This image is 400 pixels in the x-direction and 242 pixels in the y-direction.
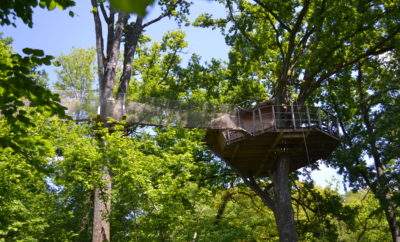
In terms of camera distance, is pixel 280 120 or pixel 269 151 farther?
pixel 269 151

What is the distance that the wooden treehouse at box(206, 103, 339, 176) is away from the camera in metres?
14.2

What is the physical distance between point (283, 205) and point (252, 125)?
261cm

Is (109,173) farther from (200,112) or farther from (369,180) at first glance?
(369,180)

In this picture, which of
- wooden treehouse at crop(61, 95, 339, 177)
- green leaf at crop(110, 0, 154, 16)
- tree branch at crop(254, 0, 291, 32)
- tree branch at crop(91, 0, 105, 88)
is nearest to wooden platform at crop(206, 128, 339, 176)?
wooden treehouse at crop(61, 95, 339, 177)

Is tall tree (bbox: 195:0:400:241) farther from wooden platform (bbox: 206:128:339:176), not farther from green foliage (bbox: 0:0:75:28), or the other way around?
green foliage (bbox: 0:0:75:28)

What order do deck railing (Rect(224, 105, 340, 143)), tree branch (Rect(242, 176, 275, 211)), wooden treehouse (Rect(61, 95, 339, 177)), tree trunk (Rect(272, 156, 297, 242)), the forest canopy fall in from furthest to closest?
1. tree branch (Rect(242, 176, 275, 211))
2. tree trunk (Rect(272, 156, 297, 242))
3. deck railing (Rect(224, 105, 340, 143))
4. wooden treehouse (Rect(61, 95, 339, 177))
5. the forest canopy

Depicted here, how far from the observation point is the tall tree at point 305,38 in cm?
1484

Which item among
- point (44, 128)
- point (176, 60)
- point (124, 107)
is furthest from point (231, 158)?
point (176, 60)

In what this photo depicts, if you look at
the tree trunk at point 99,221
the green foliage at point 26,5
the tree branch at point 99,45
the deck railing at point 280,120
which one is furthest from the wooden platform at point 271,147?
the green foliage at point 26,5

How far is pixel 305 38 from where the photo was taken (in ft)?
52.5

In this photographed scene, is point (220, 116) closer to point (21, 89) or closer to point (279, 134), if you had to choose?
point (279, 134)

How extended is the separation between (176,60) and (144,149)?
33.6 feet

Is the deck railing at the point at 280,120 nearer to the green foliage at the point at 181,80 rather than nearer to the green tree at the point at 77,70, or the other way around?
the green foliage at the point at 181,80

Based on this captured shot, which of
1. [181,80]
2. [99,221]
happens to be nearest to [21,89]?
[99,221]
